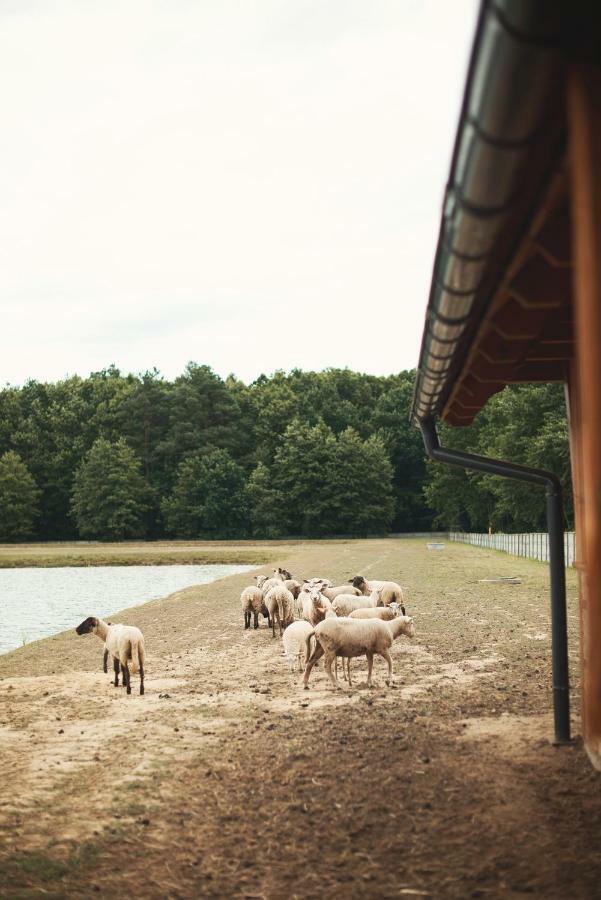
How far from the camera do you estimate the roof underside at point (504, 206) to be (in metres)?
2.48

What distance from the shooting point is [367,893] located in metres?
4.96

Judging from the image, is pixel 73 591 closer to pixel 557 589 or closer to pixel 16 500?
pixel 557 589

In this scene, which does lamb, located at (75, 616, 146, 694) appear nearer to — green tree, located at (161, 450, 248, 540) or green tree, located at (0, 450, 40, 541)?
green tree, located at (161, 450, 248, 540)

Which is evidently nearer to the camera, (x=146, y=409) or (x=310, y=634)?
(x=310, y=634)

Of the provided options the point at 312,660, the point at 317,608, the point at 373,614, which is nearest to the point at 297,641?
the point at 317,608

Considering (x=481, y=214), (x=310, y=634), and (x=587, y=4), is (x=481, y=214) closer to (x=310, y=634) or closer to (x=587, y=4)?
(x=587, y=4)

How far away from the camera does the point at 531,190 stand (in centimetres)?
331

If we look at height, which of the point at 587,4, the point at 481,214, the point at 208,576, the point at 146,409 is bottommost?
the point at 208,576

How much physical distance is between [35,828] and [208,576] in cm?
3411

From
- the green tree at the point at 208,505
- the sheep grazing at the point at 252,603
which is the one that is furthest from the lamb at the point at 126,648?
the green tree at the point at 208,505

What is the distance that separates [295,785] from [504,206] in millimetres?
5313

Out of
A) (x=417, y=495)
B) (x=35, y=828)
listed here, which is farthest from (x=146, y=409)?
(x=35, y=828)

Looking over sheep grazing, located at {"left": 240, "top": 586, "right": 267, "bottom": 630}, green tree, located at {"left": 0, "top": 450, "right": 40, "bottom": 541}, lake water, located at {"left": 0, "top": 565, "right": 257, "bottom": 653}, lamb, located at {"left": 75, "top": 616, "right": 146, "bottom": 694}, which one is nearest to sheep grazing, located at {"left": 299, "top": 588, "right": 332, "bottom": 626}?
lamb, located at {"left": 75, "top": 616, "right": 146, "bottom": 694}

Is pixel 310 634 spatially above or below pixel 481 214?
below
